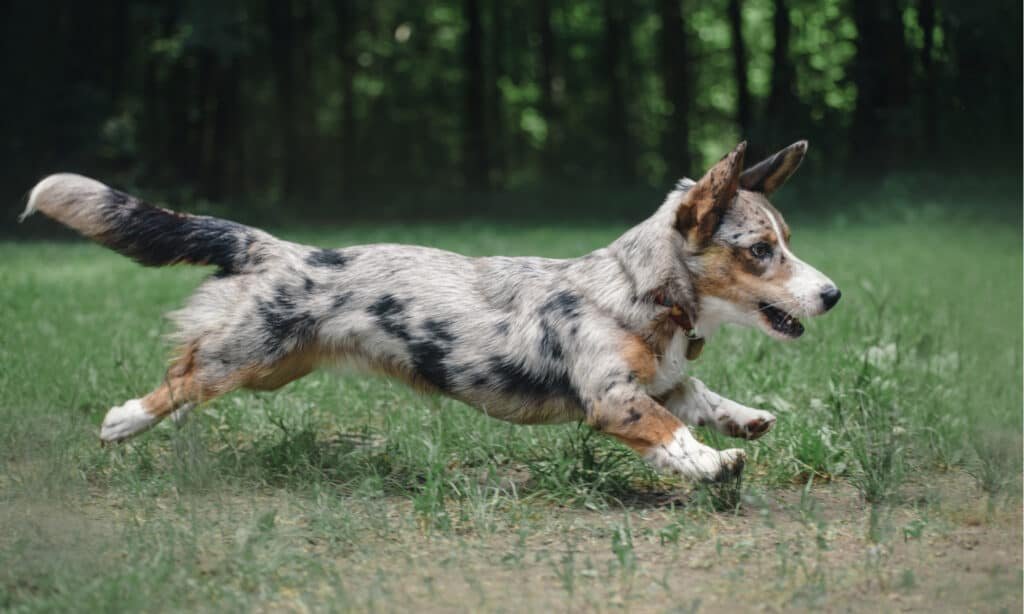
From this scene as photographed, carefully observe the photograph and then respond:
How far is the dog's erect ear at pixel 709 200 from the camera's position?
4672 millimetres

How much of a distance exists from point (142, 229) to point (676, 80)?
22.0 m

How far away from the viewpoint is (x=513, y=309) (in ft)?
16.6

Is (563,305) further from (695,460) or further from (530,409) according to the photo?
(695,460)

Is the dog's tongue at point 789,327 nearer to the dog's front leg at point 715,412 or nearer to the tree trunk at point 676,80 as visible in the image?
the dog's front leg at point 715,412

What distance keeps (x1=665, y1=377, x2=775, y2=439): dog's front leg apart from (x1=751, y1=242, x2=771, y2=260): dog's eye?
0.68 meters

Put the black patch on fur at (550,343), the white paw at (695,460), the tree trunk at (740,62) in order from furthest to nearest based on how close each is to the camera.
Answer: the tree trunk at (740,62) → the black patch on fur at (550,343) → the white paw at (695,460)

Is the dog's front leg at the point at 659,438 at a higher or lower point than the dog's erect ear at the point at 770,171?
lower

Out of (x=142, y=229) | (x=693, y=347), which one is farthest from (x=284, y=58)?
(x=693, y=347)

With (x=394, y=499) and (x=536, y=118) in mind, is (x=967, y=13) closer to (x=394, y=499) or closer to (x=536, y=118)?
(x=394, y=499)

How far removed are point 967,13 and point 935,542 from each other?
11.0ft

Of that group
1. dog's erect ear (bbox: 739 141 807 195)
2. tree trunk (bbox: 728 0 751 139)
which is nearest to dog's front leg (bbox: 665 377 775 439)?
dog's erect ear (bbox: 739 141 807 195)

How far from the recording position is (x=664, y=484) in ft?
16.6

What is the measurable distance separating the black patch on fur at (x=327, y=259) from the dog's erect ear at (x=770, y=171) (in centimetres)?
185

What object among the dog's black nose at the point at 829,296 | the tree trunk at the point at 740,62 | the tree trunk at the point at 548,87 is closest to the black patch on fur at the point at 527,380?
the dog's black nose at the point at 829,296
